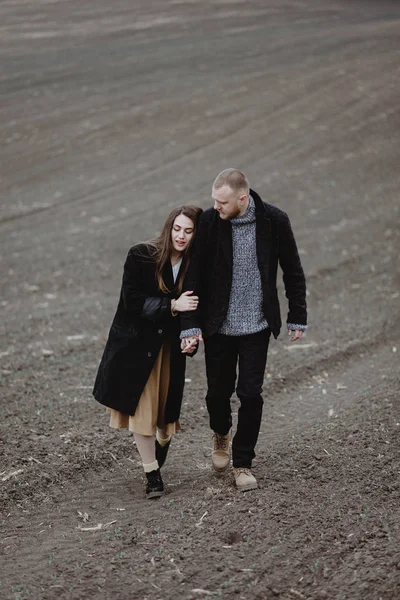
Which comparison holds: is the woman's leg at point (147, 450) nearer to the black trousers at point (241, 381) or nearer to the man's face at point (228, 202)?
the black trousers at point (241, 381)

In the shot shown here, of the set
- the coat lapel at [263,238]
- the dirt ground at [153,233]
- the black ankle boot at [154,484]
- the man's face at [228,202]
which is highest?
the man's face at [228,202]

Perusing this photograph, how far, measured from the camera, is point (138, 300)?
576 cm

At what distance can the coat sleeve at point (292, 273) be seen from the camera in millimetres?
5789

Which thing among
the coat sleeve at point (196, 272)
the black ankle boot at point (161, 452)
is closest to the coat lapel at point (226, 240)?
the coat sleeve at point (196, 272)

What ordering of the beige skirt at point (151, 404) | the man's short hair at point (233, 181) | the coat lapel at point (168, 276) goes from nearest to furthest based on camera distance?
the man's short hair at point (233, 181)
the coat lapel at point (168, 276)
the beige skirt at point (151, 404)

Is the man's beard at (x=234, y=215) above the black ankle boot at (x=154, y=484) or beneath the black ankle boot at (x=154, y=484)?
above

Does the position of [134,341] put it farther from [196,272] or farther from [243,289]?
[243,289]

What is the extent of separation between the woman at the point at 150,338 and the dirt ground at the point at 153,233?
647 millimetres

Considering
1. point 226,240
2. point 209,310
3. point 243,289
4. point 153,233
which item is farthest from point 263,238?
point 153,233

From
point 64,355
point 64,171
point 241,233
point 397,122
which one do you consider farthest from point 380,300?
point 397,122

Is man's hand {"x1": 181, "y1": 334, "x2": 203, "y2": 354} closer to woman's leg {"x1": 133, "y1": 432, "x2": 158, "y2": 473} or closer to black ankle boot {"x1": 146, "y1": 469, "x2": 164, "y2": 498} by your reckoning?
woman's leg {"x1": 133, "y1": 432, "x2": 158, "y2": 473}

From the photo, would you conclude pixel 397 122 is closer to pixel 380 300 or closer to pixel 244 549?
pixel 380 300

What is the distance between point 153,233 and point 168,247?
33.8 feet

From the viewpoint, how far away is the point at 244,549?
513 cm
